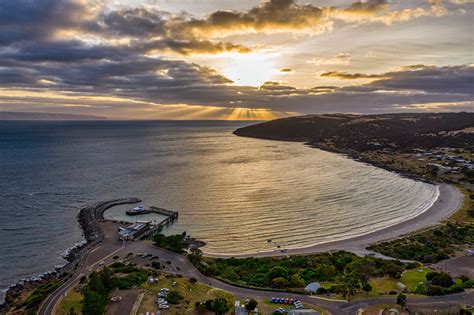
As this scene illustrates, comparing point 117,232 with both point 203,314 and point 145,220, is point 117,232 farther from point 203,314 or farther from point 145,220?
point 203,314

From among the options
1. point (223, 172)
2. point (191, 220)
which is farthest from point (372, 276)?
point (223, 172)

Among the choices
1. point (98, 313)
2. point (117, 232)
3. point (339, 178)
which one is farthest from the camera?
point (339, 178)

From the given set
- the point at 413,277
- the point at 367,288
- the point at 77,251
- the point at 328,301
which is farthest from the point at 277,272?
the point at 77,251

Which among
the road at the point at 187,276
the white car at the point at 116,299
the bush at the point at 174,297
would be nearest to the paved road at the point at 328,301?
the road at the point at 187,276

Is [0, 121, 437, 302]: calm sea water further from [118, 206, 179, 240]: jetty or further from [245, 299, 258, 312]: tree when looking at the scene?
[245, 299, 258, 312]: tree

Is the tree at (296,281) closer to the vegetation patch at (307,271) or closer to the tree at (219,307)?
the vegetation patch at (307,271)

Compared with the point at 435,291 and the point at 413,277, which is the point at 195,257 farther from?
the point at 435,291

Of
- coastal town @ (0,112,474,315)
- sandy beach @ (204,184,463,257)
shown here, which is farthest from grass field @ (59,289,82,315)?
sandy beach @ (204,184,463,257)
